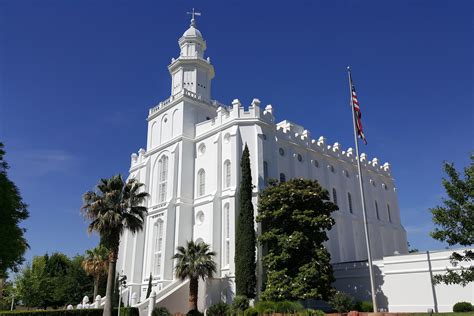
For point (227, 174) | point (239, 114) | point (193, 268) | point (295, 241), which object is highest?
point (239, 114)

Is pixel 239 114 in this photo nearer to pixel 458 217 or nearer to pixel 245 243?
pixel 245 243

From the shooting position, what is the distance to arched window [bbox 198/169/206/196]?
38.4 meters

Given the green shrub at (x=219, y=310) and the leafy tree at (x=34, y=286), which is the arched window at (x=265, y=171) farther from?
the leafy tree at (x=34, y=286)

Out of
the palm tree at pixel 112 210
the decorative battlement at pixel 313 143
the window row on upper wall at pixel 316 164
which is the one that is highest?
the decorative battlement at pixel 313 143

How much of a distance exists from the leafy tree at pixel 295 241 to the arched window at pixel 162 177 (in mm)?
12401

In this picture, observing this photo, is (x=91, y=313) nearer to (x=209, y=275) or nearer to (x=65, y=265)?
(x=209, y=275)

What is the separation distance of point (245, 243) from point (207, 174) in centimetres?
1000

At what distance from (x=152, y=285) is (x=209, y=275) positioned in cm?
806

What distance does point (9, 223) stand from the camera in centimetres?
2252

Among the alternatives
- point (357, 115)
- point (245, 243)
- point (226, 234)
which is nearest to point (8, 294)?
point (226, 234)

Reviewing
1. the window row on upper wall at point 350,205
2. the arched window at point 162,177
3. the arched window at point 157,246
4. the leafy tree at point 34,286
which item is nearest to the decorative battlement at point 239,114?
the arched window at point 162,177

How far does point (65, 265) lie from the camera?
6016 cm

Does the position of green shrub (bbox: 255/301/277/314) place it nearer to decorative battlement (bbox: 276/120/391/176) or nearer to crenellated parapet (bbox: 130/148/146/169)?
decorative battlement (bbox: 276/120/391/176)

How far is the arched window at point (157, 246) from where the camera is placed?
36.6 metres
